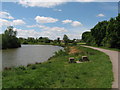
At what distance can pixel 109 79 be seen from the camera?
23.7 feet

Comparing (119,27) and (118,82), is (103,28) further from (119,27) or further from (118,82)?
(118,82)

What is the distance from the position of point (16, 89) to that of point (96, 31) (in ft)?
154

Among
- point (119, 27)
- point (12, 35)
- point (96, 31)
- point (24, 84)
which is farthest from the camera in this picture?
point (12, 35)

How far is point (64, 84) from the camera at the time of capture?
6820 mm

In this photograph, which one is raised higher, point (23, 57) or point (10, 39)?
point (10, 39)

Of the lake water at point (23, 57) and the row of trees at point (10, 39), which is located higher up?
the row of trees at point (10, 39)

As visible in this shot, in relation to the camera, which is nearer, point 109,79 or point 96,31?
point 109,79

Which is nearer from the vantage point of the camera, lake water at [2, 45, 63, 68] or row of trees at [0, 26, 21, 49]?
lake water at [2, 45, 63, 68]

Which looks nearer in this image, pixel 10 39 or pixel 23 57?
pixel 23 57

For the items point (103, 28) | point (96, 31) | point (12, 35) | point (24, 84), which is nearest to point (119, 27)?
point (103, 28)

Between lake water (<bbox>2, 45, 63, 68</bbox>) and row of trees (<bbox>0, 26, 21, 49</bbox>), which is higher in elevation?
row of trees (<bbox>0, 26, 21, 49</bbox>)

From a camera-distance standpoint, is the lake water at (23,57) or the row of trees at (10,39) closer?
the lake water at (23,57)

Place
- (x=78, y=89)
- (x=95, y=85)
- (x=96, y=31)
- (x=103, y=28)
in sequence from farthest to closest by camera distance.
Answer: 1. (x=96, y=31)
2. (x=103, y=28)
3. (x=95, y=85)
4. (x=78, y=89)

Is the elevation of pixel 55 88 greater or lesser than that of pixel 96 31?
lesser
